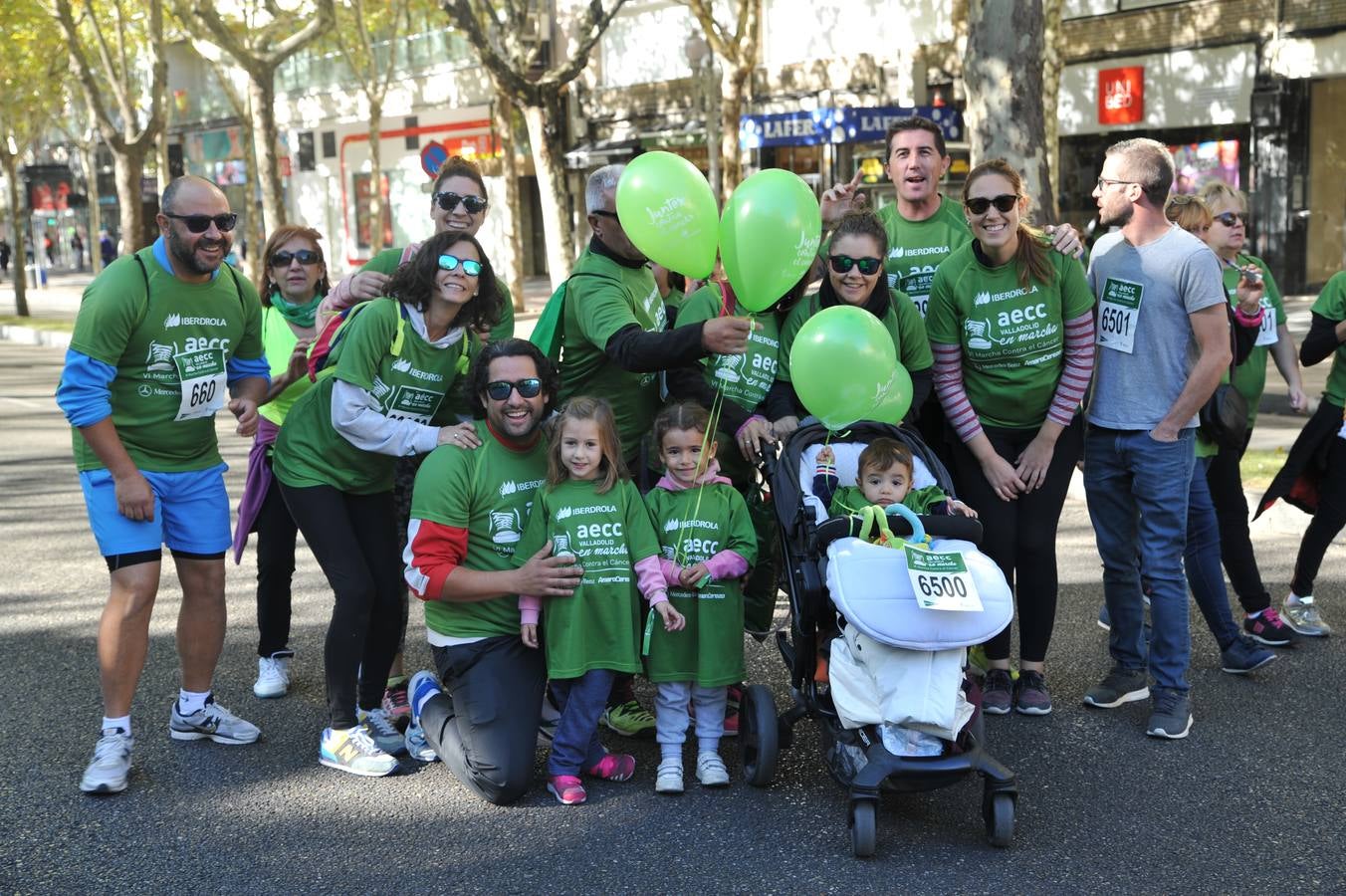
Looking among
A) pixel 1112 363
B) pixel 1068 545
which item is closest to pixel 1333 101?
pixel 1068 545

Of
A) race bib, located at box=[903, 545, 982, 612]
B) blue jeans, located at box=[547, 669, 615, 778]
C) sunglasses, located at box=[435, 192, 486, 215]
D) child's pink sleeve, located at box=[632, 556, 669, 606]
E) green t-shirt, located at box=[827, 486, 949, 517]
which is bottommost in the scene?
blue jeans, located at box=[547, 669, 615, 778]

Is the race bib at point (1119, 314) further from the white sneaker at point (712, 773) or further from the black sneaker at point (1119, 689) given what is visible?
the white sneaker at point (712, 773)

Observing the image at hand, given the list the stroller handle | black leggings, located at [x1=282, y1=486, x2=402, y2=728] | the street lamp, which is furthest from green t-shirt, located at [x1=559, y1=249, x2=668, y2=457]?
the street lamp

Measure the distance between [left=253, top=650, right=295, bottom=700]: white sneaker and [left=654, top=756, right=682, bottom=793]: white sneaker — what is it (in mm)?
1828

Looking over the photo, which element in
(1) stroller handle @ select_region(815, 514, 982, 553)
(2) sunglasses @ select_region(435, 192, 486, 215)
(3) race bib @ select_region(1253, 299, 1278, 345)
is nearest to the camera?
(1) stroller handle @ select_region(815, 514, 982, 553)

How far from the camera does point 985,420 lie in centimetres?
531

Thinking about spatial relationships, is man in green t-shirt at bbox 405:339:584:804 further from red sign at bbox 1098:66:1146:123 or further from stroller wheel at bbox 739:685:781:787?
red sign at bbox 1098:66:1146:123

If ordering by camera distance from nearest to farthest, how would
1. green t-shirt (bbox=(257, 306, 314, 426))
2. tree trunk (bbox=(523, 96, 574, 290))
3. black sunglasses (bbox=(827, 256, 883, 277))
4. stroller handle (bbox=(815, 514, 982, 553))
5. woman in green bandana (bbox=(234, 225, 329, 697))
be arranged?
stroller handle (bbox=(815, 514, 982, 553)), black sunglasses (bbox=(827, 256, 883, 277)), woman in green bandana (bbox=(234, 225, 329, 697)), green t-shirt (bbox=(257, 306, 314, 426)), tree trunk (bbox=(523, 96, 574, 290))

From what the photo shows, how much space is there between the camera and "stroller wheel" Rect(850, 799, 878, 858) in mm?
4016

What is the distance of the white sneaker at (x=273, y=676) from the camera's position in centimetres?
562

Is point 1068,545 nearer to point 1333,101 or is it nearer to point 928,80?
point 1333,101

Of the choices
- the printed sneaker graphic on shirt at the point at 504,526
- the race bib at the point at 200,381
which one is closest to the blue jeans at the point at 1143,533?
the printed sneaker graphic on shirt at the point at 504,526

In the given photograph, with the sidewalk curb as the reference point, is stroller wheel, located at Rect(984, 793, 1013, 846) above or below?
below

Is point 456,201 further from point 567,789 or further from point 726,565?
point 567,789
